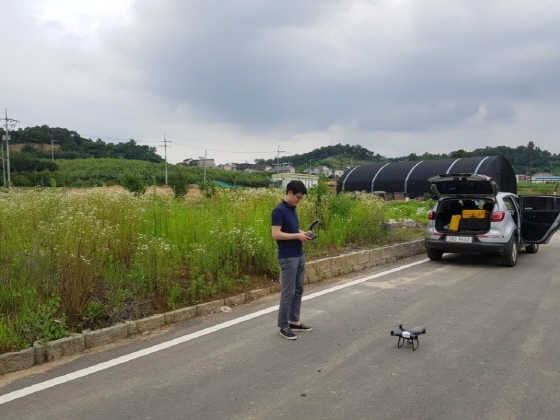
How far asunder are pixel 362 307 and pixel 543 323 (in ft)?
7.69

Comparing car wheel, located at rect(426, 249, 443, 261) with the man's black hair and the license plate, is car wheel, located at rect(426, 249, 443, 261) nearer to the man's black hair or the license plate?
the license plate

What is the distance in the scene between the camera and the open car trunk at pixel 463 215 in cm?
1057

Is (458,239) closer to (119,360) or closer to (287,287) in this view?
(287,287)

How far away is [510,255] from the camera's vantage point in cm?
983

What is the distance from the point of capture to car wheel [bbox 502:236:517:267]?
976 cm

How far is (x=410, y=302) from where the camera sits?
6.86m

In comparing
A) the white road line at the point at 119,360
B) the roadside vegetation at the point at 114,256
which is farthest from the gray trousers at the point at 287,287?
the roadside vegetation at the point at 114,256

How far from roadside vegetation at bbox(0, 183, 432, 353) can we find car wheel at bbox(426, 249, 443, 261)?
2.37 meters

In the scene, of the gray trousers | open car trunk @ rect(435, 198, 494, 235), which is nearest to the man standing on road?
the gray trousers

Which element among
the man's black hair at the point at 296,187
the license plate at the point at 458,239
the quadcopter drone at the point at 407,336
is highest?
the man's black hair at the point at 296,187

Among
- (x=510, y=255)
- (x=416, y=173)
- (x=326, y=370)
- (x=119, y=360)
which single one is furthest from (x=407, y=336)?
(x=416, y=173)

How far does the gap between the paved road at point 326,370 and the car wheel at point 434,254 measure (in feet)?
12.7

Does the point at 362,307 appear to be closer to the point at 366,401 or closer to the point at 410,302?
the point at 410,302

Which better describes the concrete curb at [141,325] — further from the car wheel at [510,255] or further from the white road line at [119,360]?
the car wheel at [510,255]
